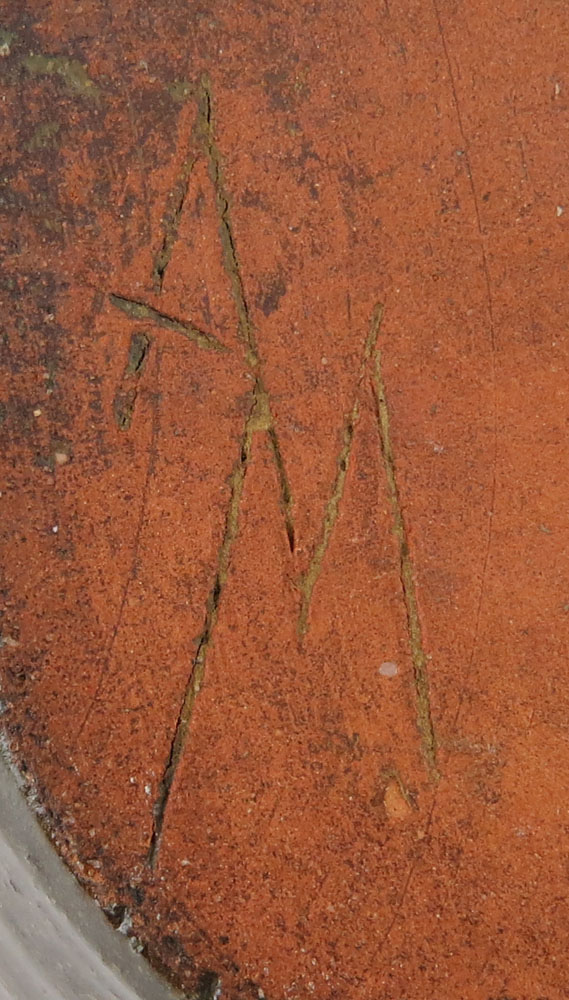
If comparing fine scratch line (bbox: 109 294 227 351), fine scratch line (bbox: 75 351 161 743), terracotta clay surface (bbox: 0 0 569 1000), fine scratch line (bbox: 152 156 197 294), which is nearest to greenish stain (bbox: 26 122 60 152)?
terracotta clay surface (bbox: 0 0 569 1000)

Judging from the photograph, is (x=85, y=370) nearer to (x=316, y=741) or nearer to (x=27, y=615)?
(x=27, y=615)

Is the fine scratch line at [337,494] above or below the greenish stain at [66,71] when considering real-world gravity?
below

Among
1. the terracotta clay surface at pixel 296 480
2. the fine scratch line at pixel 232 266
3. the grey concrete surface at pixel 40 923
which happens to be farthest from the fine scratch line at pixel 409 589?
the grey concrete surface at pixel 40 923

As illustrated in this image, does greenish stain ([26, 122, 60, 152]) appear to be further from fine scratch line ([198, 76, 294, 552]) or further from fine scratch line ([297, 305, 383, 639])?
fine scratch line ([297, 305, 383, 639])

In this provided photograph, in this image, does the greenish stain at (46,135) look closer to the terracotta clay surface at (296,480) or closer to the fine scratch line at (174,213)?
the terracotta clay surface at (296,480)

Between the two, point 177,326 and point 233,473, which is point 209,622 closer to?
point 233,473

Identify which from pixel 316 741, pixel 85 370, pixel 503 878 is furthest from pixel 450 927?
pixel 85 370
